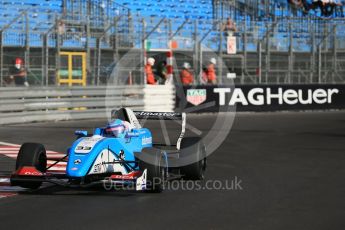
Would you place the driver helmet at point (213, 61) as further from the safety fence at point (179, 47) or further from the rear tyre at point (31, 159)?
the rear tyre at point (31, 159)

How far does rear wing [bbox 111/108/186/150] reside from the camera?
8.66 meters

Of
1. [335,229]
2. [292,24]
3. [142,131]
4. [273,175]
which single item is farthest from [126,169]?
[292,24]

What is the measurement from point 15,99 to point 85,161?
10846 mm

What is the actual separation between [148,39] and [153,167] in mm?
15650

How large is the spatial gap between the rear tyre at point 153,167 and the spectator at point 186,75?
1584cm

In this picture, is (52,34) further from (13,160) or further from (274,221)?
(274,221)

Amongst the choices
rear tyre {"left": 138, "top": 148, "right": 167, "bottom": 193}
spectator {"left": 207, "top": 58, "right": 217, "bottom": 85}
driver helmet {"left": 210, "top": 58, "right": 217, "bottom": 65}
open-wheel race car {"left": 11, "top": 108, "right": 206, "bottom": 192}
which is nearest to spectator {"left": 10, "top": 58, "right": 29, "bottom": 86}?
spectator {"left": 207, "top": 58, "right": 217, "bottom": 85}

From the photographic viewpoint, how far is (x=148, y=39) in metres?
22.7

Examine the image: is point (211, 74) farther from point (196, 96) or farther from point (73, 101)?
point (73, 101)

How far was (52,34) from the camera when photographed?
2025 cm

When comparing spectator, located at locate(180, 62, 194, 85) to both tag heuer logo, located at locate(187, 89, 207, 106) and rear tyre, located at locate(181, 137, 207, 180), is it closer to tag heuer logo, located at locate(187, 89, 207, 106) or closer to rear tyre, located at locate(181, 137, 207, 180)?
tag heuer logo, located at locate(187, 89, 207, 106)

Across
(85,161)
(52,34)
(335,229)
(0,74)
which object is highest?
(52,34)

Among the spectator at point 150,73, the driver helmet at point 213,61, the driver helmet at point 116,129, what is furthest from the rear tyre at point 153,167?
the driver helmet at point 213,61

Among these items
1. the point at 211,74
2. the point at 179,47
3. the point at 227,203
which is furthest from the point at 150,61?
the point at 227,203
